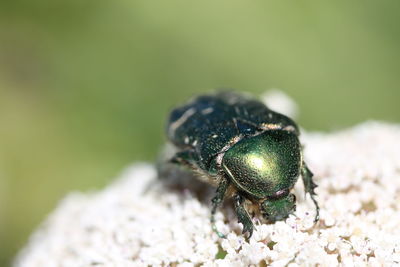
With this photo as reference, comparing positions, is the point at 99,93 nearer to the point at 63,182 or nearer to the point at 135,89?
the point at 135,89

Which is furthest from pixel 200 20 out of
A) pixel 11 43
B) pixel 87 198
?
pixel 87 198

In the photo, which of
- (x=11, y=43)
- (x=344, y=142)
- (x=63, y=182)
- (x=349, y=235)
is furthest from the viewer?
(x=11, y=43)

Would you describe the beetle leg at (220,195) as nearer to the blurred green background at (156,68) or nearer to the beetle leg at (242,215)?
the beetle leg at (242,215)

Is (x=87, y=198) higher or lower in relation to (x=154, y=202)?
lower

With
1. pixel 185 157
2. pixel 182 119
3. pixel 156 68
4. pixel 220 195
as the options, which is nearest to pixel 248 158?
pixel 220 195

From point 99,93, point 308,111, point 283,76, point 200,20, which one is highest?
point 200,20

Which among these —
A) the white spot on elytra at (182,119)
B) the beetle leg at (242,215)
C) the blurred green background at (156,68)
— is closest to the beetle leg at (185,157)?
the white spot on elytra at (182,119)

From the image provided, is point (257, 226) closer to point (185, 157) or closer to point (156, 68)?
point (185, 157)
